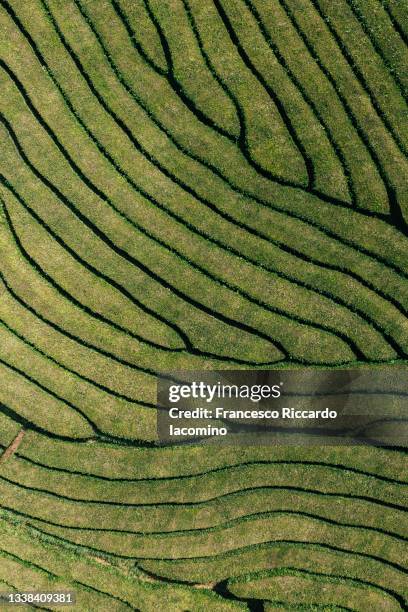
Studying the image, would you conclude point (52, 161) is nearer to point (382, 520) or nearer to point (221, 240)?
point (221, 240)

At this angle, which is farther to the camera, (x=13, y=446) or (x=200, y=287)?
(x=13, y=446)

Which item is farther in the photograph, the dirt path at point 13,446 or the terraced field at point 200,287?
the dirt path at point 13,446

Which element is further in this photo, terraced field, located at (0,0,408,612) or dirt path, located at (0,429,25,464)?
dirt path, located at (0,429,25,464)

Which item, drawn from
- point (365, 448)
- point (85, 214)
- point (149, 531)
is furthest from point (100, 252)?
point (365, 448)

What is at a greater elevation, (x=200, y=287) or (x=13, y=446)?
(x=200, y=287)
